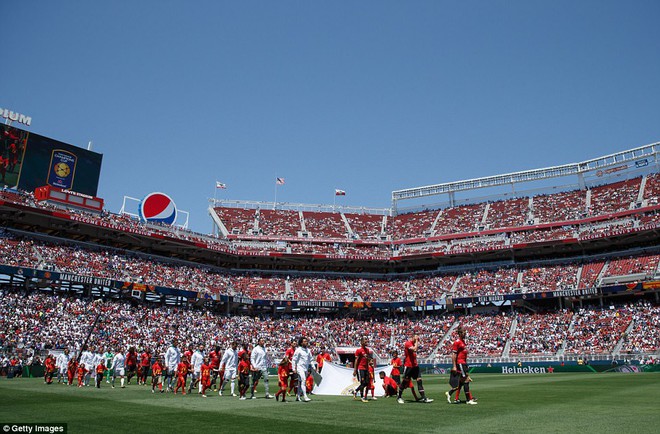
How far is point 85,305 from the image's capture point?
49.5 meters

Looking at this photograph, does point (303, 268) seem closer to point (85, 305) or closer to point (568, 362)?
point (85, 305)

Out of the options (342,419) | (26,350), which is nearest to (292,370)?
(342,419)

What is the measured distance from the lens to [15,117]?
5272cm

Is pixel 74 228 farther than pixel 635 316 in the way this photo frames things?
Yes

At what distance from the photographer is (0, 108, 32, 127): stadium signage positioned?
2040 inches

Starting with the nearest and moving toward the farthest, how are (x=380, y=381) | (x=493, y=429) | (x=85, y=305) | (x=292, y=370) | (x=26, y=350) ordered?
1. (x=493, y=429)
2. (x=292, y=370)
3. (x=380, y=381)
4. (x=26, y=350)
5. (x=85, y=305)

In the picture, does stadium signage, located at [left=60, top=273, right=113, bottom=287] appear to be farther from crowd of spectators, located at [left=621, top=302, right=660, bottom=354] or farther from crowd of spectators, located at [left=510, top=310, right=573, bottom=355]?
crowd of spectators, located at [left=621, top=302, right=660, bottom=354]

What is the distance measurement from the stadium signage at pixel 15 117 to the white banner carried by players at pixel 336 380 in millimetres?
47583

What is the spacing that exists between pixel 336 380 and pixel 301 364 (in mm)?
3813

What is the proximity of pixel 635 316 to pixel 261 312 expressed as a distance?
42595mm

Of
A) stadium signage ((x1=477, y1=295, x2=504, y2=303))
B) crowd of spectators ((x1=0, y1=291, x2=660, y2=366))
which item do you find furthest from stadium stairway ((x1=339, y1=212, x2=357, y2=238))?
stadium signage ((x1=477, y1=295, x2=504, y2=303))

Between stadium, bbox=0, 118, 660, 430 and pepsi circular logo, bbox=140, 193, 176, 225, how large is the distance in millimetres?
260

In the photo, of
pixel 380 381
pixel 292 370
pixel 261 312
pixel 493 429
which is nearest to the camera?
pixel 493 429

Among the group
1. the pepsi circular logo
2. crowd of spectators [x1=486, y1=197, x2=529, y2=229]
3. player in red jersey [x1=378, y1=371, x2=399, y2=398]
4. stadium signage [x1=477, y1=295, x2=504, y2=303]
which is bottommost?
player in red jersey [x1=378, y1=371, x2=399, y2=398]
